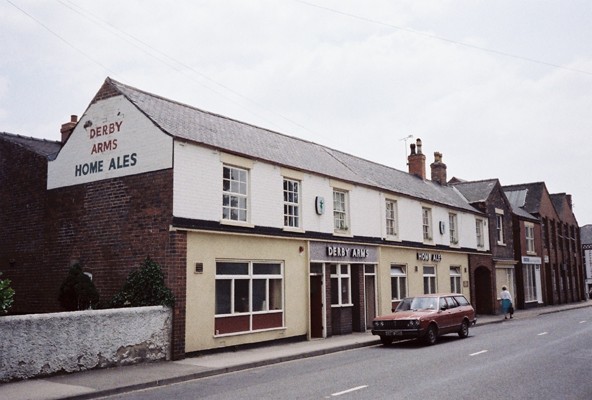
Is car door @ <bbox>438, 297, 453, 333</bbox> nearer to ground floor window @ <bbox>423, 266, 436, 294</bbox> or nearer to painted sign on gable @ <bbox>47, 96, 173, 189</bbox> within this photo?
ground floor window @ <bbox>423, 266, 436, 294</bbox>

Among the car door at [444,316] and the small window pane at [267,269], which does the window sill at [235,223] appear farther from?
the car door at [444,316]

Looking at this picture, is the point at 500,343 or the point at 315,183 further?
the point at 315,183

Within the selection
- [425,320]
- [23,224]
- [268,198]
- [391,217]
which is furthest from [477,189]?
[23,224]

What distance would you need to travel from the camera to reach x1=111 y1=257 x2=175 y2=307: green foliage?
14664mm

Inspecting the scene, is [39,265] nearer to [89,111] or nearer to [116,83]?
[89,111]

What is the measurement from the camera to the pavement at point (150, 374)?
1032cm

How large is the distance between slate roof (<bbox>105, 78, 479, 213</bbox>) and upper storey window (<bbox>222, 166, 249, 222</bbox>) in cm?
66

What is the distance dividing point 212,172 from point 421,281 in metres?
14.4

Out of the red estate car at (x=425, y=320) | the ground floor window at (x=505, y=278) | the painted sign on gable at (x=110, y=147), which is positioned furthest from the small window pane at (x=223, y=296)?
the ground floor window at (x=505, y=278)

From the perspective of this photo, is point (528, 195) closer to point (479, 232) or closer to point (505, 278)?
point (505, 278)

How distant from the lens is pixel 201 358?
14750 mm

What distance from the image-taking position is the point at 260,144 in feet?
66.1

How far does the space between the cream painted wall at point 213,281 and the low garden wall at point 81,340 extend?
0.90 meters

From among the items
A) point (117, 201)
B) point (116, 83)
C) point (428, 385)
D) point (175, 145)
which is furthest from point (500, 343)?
point (116, 83)
